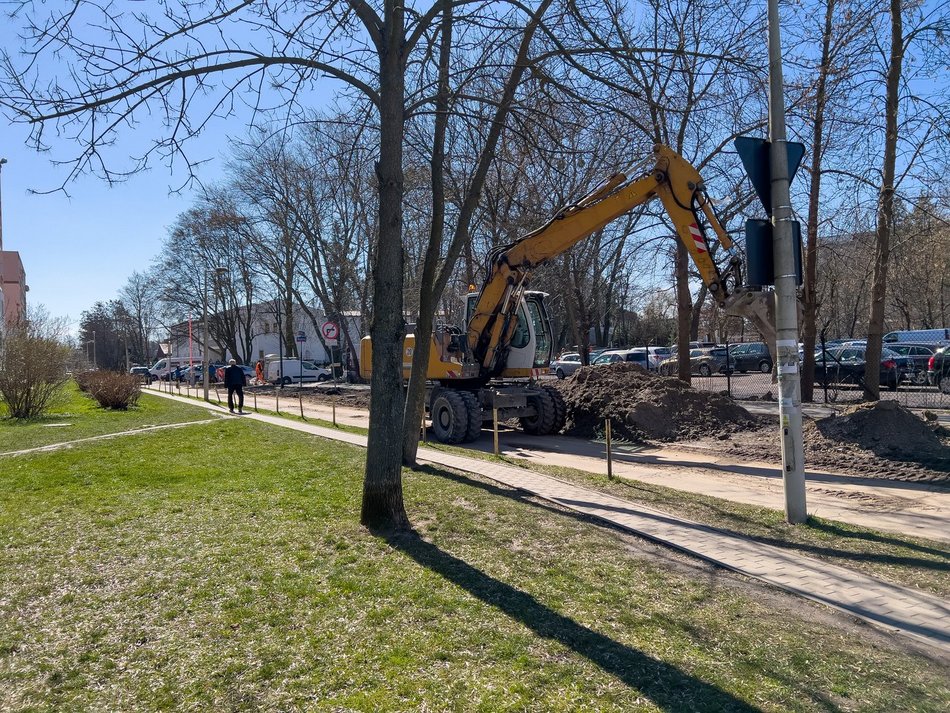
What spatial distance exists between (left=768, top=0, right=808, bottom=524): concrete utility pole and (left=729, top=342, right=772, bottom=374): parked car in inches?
1098

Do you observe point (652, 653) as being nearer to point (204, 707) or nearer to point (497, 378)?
point (204, 707)

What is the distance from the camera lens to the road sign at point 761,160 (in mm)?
7434

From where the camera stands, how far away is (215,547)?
6.34 meters

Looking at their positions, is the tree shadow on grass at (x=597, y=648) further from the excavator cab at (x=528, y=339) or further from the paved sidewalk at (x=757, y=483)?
the excavator cab at (x=528, y=339)

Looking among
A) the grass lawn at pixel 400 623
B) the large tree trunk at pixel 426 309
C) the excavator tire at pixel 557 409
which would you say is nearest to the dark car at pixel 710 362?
the excavator tire at pixel 557 409

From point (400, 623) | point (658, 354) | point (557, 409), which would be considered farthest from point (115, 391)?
point (658, 354)

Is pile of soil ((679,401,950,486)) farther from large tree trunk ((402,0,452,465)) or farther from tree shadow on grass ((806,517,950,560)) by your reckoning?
large tree trunk ((402,0,452,465))

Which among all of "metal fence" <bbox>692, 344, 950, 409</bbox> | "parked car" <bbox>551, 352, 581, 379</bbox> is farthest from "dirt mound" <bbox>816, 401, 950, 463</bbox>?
"parked car" <bbox>551, 352, 581, 379</bbox>

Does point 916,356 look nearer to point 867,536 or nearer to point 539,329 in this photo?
point 539,329

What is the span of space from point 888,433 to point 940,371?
10698 millimetres

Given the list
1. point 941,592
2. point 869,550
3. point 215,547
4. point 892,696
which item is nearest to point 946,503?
point 869,550

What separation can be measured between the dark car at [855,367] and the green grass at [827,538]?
16.1m

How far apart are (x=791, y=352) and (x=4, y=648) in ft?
23.1

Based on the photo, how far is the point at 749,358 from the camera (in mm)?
34188
